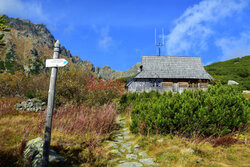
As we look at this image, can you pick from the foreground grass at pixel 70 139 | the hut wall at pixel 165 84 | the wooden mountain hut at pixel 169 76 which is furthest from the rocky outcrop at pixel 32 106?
the hut wall at pixel 165 84

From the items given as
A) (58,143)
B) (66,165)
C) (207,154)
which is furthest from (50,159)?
(207,154)

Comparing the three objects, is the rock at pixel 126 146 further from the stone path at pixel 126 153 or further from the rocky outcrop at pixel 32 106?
the rocky outcrop at pixel 32 106

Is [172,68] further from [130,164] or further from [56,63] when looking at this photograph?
[56,63]

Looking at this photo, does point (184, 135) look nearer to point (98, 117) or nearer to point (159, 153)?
point (159, 153)

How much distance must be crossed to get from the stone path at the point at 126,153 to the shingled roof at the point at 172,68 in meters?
16.2

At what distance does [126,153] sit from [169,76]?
60.4ft

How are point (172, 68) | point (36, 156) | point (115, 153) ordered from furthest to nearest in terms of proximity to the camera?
point (172, 68)
point (115, 153)
point (36, 156)

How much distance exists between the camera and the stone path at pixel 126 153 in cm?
451

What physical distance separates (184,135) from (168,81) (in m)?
17.3

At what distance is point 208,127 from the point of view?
599 cm

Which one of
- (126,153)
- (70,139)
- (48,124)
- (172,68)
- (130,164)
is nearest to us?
(48,124)

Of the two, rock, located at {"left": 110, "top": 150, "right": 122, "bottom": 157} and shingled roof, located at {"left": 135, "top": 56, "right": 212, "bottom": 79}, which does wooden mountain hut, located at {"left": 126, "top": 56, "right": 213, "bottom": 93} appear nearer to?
shingled roof, located at {"left": 135, "top": 56, "right": 212, "bottom": 79}

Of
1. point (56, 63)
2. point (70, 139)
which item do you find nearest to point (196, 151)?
point (70, 139)

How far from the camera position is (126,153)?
524 centimetres
